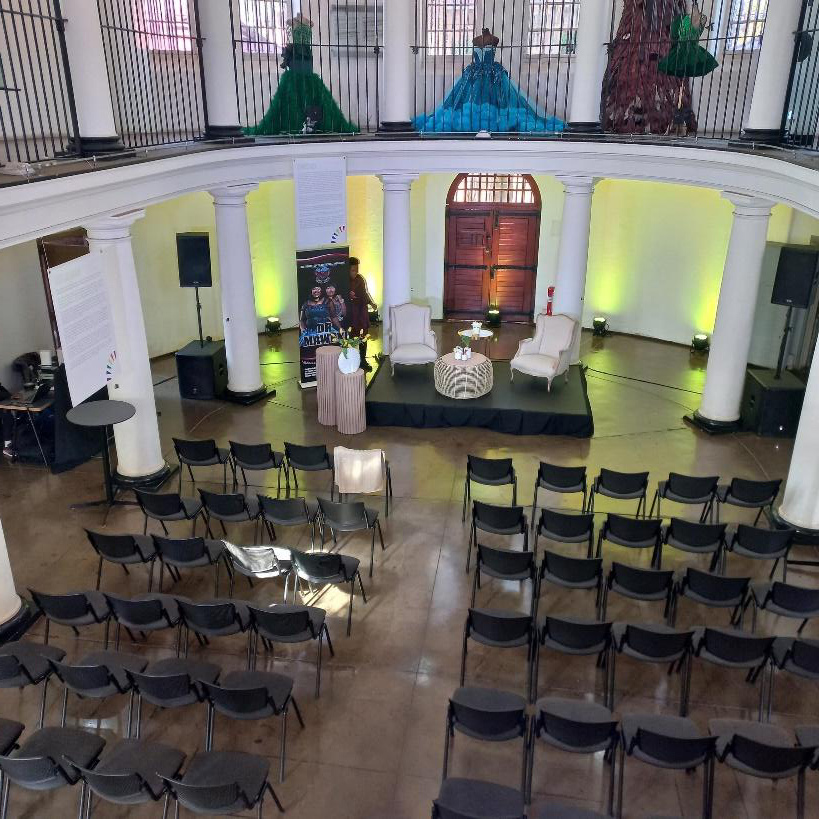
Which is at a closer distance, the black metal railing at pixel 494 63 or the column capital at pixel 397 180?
the column capital at pixel 397 180

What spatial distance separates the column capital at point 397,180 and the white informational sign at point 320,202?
3.03 ft

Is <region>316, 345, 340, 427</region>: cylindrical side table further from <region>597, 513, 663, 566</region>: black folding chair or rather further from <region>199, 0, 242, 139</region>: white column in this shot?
<region>597, 513, 663, 566</region>: black folding chair

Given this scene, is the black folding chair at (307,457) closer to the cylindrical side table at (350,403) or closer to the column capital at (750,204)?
the cylindrical side table at (350,403)

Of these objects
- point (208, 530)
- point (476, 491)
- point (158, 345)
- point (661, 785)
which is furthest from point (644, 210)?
point (661, 785)

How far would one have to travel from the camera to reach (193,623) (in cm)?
634

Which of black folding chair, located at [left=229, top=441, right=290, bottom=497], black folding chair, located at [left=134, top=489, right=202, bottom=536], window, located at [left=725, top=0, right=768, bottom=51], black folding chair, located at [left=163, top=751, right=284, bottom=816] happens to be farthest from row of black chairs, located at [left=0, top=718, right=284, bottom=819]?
window, located at [left=725, top=0, right=768, bottom=51]

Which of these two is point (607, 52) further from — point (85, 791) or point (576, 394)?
point (85, 791)

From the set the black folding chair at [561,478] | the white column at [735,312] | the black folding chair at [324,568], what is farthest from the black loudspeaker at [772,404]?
the black folding chair at [324,568]

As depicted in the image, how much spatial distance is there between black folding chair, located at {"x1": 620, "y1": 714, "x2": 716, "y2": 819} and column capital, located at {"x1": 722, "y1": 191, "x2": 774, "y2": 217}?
6.63 m

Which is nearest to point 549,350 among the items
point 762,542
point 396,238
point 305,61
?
point 396,238

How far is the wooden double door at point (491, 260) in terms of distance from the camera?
15.1 metres

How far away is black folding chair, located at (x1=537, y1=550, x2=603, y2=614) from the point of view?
6.66 meters

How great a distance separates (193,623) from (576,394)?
22.5 ft

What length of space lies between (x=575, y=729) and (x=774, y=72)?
25.2 ft
